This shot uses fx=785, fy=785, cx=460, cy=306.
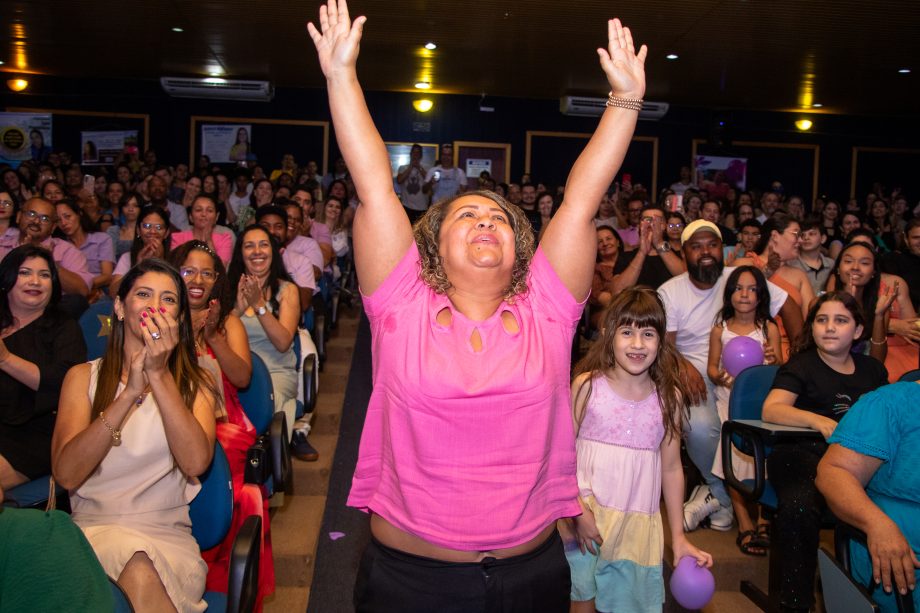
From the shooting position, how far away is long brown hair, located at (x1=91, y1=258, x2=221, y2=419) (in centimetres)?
204

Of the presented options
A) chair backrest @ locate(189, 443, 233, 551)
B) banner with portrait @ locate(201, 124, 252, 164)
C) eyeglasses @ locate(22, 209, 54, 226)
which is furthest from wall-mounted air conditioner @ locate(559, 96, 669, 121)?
chair backrest @ locate(189, 443, 233, 551)

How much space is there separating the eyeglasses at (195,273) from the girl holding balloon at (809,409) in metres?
2.16

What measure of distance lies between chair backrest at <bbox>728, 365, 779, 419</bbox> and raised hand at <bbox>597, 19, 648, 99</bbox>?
1980 millimetres

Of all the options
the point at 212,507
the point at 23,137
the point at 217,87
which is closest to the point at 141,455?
the point at 212,507

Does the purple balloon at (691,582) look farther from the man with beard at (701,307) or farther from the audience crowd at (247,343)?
the man with beard at (701,307)

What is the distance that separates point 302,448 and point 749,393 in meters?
2.07

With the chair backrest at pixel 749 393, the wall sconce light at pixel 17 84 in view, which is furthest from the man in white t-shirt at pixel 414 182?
the chair backrest at pixel 749 393

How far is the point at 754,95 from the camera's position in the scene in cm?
1031

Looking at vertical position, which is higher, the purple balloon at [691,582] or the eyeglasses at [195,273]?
the eyeglasses at [195,273]

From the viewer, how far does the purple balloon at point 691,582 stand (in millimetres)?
2074

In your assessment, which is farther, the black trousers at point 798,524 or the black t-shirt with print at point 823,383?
the black t-shirt with print at point 823,383

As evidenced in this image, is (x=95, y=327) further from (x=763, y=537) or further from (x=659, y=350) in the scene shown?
(x=763, y=537)

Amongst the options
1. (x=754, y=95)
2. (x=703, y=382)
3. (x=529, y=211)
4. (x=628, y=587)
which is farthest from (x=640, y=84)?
(x=754, y=95)

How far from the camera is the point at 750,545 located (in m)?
3.17
